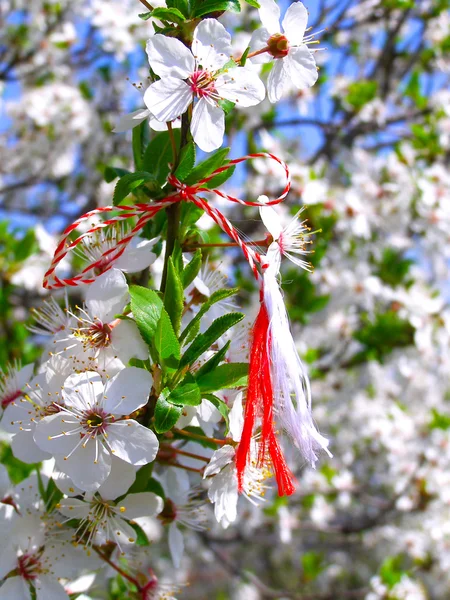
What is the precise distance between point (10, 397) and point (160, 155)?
1.61ft

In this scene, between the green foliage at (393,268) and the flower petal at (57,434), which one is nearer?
the flower petal at (57,434)

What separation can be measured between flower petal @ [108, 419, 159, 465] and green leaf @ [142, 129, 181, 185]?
406 mm

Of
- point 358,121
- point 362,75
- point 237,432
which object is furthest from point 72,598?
point 362,75

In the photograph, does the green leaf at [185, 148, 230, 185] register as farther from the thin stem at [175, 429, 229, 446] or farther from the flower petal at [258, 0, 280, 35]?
the thin stem at [175, 429, 229, 446]

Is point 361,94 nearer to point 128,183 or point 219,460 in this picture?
point 128,183

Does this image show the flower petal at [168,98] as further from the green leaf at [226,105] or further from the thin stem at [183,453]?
the thin stem at [183,453]

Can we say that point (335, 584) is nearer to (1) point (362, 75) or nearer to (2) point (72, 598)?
(1) point (362, 75)

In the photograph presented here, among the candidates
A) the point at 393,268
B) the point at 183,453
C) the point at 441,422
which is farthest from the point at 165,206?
the point at 441,422

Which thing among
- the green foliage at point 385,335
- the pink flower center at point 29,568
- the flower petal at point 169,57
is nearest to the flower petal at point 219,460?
the pink flower center at point 29,568

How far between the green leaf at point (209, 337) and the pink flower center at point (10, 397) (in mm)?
349

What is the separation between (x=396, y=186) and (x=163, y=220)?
9.17ft

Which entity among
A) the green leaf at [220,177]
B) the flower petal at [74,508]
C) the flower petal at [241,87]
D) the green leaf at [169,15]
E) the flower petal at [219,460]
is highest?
the green leaf at [169,15]

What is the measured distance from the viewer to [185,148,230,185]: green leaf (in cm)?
94

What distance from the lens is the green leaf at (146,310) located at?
87cm
